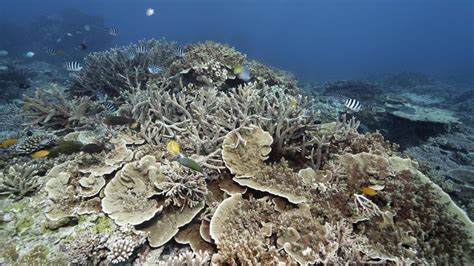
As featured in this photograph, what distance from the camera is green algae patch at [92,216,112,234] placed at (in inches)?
123

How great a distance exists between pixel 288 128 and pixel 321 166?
0.70 m

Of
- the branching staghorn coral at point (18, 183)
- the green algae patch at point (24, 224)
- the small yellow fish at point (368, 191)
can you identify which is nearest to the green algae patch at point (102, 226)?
the green algae patch at point (24, 224)

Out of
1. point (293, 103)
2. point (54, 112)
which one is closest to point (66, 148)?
point (54, 112)

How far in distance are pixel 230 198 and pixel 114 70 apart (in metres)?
6.04

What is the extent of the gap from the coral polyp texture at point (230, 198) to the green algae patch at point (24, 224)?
1 centimetres

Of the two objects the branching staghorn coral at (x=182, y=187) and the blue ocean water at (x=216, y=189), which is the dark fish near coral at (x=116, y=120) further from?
the branching staghorn coral at (x=182, y=187)

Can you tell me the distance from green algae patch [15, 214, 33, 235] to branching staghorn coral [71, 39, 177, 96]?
4494 mm

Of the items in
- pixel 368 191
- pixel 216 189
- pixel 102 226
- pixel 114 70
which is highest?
pixel 114 70

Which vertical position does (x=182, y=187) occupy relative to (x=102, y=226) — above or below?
above

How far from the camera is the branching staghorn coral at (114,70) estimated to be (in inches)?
298

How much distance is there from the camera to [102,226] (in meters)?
3.18

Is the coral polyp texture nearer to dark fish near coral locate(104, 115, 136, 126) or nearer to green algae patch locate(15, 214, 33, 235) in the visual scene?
green algae patch locate(15, 214, 33, 235)

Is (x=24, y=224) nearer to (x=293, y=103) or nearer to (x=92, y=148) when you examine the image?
(x=92, y=148)

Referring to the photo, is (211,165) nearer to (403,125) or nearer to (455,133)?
(403,125)
